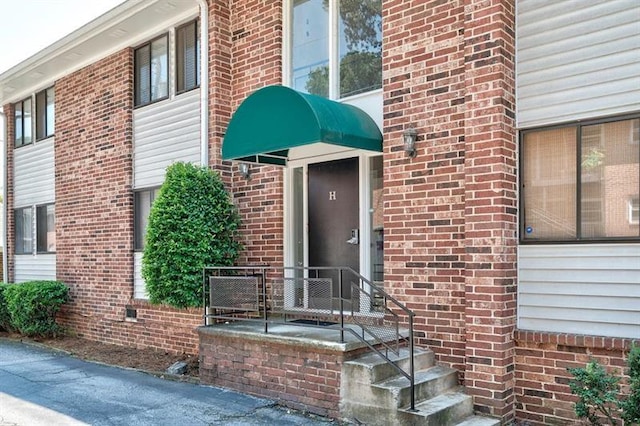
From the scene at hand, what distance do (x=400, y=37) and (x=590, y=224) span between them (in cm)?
290

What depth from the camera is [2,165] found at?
14289mm

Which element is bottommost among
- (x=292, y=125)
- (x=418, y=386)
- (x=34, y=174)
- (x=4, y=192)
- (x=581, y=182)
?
(x=418, y=386)

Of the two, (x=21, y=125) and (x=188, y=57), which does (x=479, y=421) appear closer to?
(x=188, y=57)

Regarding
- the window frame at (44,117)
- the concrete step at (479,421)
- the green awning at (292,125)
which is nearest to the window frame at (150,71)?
the green awning at (292,125)

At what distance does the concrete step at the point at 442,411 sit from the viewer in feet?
15.3

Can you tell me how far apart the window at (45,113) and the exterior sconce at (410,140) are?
31.2 ft

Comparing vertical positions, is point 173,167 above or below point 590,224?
above

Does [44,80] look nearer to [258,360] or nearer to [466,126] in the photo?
[258,360]

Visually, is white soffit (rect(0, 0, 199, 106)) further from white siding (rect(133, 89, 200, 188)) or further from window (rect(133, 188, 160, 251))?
window (rect(133, 188, 160, 251))

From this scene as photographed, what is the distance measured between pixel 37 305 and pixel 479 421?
352 inches

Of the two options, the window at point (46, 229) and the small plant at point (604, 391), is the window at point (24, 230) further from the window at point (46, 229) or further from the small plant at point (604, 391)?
the small plant at point (604, 391)

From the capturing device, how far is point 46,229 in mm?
12484

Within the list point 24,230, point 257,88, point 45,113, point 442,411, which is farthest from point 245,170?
point 24,230

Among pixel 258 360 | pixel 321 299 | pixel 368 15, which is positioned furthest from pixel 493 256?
pixel 368 15
